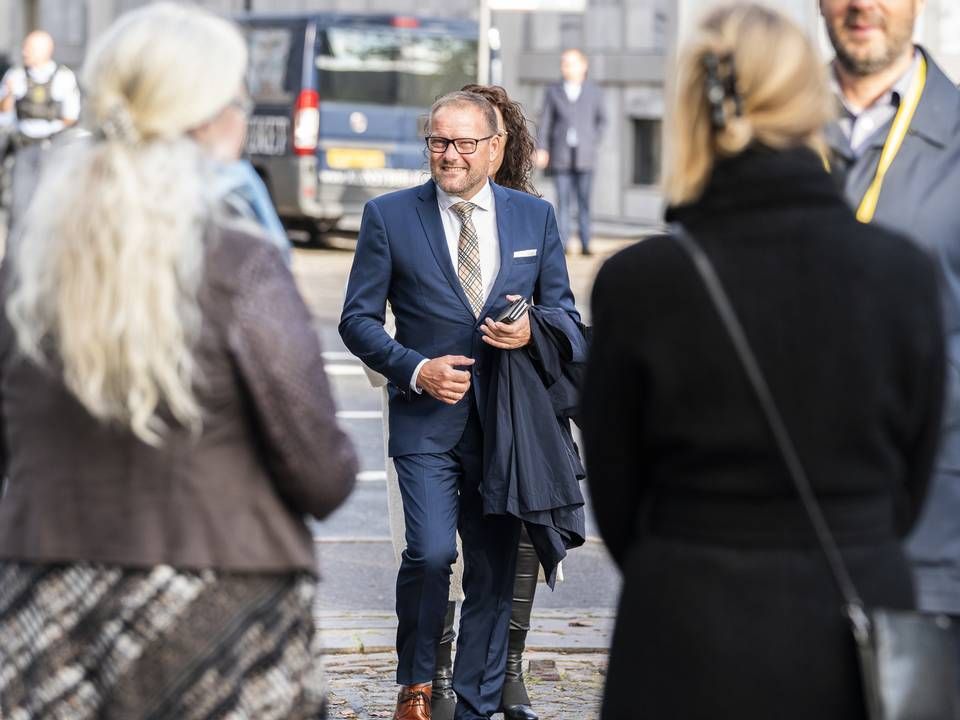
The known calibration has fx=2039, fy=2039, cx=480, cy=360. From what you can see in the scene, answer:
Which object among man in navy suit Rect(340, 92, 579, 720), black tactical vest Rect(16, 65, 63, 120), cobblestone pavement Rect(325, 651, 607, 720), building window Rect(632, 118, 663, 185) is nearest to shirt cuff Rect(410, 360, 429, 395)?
man in navy suit Rect(340, 92, 579, 720)

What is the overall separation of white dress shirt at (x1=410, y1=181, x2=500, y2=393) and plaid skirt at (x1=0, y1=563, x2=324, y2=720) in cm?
265

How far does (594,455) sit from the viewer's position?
3307 mm

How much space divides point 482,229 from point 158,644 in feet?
9.53

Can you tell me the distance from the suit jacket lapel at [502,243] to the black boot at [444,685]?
0.95 metres

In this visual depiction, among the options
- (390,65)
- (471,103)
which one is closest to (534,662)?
(471,103)

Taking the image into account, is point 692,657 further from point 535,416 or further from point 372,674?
point 372,674

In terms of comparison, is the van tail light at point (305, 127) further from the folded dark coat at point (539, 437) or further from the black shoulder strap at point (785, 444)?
the black shoulder strap at point (785, 444)

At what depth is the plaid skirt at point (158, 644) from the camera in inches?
127

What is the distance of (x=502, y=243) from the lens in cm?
589

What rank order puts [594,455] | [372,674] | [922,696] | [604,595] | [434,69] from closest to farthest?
[922,696] < [594,455] < [372,674] < [604,595] < [434,69]

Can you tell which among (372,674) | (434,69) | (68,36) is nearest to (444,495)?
(372,674)

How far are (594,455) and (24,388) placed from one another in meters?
0.94

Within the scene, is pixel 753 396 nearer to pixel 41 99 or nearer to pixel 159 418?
pixel 159 418

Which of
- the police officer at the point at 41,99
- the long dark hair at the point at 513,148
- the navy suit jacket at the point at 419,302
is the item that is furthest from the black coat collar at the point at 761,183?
the police officer at the point at 41,99
